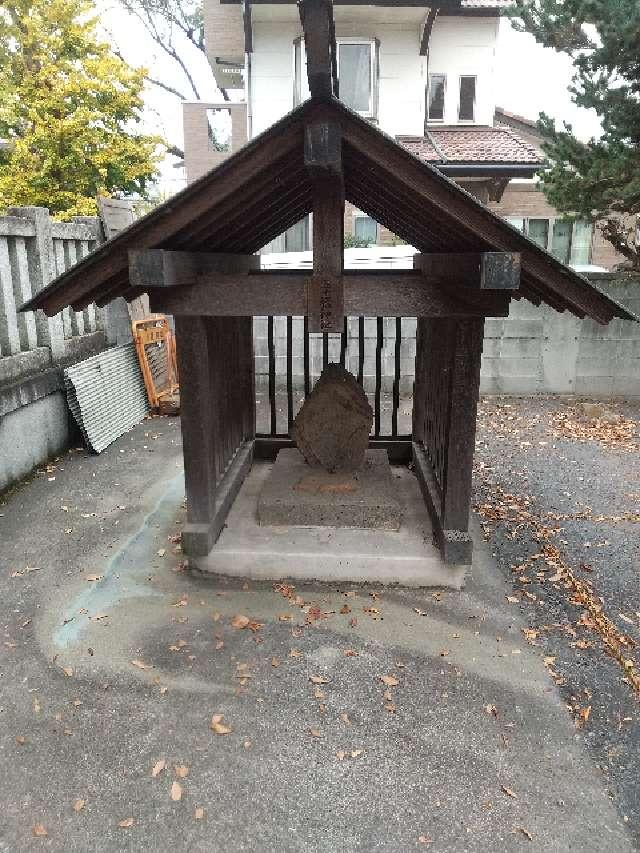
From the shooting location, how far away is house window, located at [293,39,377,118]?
14.6 metres

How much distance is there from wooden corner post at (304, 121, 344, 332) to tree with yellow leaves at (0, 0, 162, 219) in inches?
476

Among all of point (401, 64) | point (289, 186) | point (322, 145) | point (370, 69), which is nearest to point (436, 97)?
point (401, 64)

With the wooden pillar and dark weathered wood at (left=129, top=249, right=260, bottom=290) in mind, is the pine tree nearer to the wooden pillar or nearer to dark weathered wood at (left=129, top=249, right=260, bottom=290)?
the wooden pillar

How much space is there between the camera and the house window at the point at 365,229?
15797 millimetres

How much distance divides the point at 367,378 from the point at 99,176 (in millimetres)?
9072

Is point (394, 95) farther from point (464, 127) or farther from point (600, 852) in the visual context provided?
point (600, 852)

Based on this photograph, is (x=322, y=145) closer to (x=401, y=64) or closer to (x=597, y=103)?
(x=597, y=103)

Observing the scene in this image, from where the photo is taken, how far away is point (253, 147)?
10.9 feet

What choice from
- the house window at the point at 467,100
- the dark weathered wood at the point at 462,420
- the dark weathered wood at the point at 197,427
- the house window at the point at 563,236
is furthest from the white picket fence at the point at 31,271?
the house window at the point at 563,236

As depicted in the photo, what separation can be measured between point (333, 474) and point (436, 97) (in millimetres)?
14508

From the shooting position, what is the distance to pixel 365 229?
15.9m

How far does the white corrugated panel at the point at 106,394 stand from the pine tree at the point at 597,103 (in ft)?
24.2

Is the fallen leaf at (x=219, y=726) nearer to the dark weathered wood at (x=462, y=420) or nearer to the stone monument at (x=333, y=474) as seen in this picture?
the stone monument at (x=333, y=474)

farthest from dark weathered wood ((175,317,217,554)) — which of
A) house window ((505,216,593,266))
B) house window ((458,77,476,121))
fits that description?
house window ((458,77,476,121))
